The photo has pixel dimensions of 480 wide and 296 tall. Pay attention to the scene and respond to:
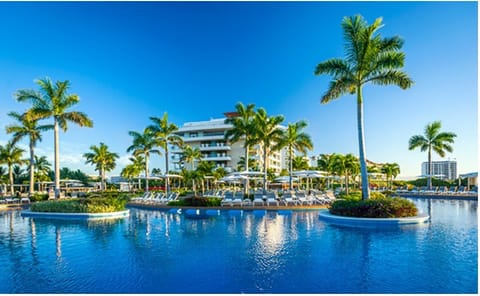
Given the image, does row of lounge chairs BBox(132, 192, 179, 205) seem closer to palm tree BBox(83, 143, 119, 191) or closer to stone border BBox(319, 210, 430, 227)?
stone border BBox(319, 210, 430, 227)

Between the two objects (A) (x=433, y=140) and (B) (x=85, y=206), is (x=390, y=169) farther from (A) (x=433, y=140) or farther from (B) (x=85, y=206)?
(B) (x=85, y=206)

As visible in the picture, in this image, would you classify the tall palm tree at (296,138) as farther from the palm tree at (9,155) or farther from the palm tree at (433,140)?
the palm tree at (9,155)

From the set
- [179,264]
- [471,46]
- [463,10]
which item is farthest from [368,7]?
[179,264]

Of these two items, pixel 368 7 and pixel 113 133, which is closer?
pixel 368 7

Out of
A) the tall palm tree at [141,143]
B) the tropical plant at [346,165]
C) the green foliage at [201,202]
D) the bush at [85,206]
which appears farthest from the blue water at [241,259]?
the tall palm tree at [141,143]

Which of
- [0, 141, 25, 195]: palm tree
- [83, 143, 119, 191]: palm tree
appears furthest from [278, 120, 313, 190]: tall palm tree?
[0, 141, 25, 195]: palm tree

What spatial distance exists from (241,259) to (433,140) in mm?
36807

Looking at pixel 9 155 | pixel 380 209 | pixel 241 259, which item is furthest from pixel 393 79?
pixel 9 155

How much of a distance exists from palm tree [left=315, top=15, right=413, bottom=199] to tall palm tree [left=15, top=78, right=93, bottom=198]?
17.2 meters

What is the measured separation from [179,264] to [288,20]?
15908mm

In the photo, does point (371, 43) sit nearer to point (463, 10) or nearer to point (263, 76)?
point (463, 10)

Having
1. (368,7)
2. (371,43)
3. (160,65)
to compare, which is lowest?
(371,43)

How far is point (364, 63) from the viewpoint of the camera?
1424 cm

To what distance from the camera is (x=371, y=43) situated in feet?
45.6
